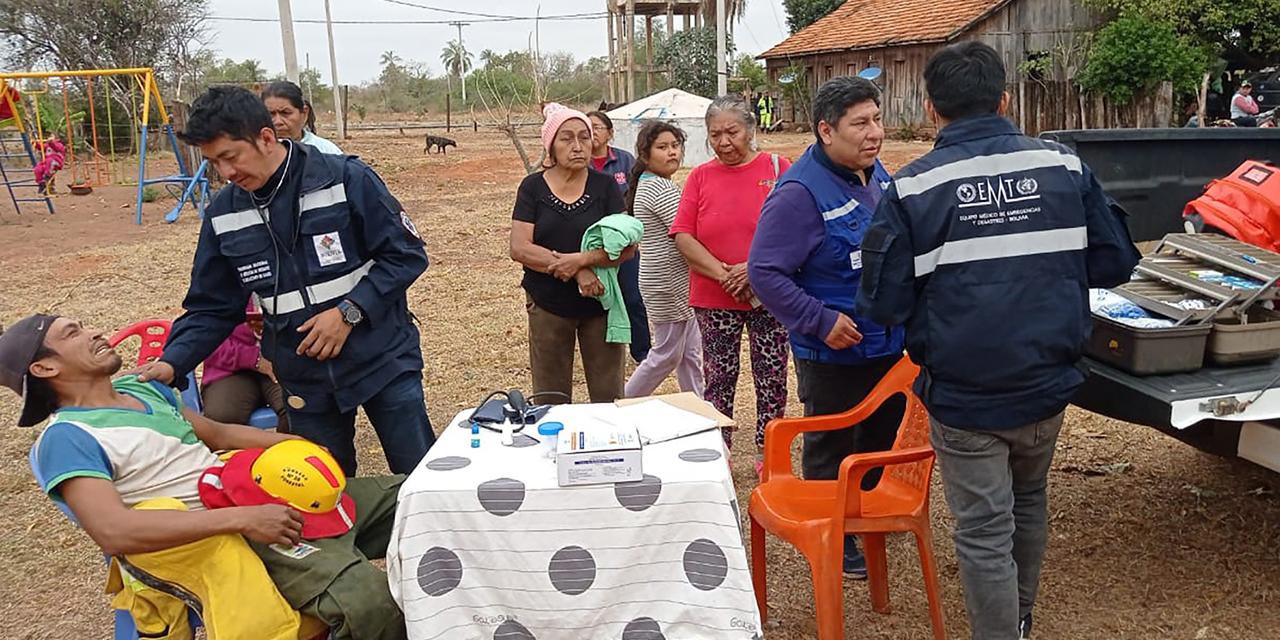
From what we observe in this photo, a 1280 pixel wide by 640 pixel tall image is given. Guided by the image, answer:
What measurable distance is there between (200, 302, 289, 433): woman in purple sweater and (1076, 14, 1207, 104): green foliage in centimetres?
2202

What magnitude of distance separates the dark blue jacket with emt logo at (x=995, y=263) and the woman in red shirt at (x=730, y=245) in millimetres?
1566

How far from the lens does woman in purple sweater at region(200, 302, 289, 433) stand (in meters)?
4.00

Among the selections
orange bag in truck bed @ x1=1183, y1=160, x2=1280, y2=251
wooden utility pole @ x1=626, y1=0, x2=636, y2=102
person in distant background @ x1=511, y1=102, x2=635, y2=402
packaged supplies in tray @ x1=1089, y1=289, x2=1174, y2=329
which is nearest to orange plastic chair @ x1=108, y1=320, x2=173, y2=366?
person in distant background @ x1=511, y1=102, x2=635, y2=402

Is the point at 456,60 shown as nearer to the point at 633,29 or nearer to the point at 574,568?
the point at 633,29

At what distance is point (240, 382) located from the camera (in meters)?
4.09

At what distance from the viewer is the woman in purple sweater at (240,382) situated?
4.00 metres

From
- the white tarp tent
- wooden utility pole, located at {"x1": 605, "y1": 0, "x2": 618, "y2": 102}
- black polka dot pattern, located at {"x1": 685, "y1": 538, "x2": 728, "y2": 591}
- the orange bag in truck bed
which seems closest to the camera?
black polka dot pattern, located at {"x1": 685, "y1": 538, "x2": 728, "y2": 591}

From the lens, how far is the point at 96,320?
8.29m

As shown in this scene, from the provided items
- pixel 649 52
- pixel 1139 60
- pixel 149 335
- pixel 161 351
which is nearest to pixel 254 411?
pixel 161 351

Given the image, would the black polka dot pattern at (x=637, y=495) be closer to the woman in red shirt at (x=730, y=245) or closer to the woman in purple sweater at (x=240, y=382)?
the woman in red shirt at (x=730, y=245)

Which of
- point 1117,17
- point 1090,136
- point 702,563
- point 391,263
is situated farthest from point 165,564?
point 1117,17

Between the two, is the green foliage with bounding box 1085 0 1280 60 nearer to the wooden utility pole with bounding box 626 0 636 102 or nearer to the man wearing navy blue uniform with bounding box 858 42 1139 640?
the wooden utility pole with bounding box 626 0 636 102

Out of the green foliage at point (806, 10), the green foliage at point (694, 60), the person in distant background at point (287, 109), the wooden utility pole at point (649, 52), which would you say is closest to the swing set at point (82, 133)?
the person in distant background at point (287, 109)

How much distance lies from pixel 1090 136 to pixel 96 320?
765 cm
